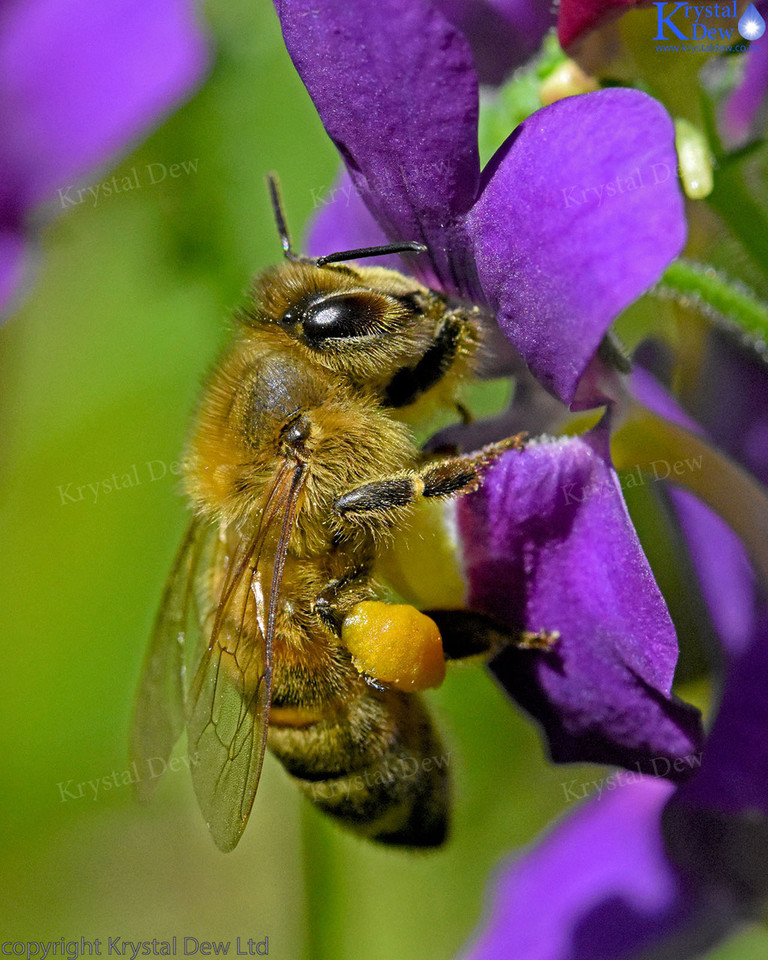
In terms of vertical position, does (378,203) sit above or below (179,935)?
above

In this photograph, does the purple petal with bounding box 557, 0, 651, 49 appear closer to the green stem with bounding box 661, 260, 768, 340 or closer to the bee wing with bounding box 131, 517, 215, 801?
the green stem with bounding box 661, 260, 768, 340

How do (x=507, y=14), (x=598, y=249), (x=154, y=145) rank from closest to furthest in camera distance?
(x=598, y=249)
(x=507, y=14)
(x=154, y=145)

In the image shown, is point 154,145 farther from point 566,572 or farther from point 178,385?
point 566,572

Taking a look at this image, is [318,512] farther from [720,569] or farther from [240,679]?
[720,569]

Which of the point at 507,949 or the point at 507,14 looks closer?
the point at 507,14

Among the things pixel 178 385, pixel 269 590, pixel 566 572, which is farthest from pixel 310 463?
pixel 178 385

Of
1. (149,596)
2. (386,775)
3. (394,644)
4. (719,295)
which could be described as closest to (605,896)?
(386,775)

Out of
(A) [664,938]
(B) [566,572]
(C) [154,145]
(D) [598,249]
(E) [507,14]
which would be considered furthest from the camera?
(C) [154,145]
